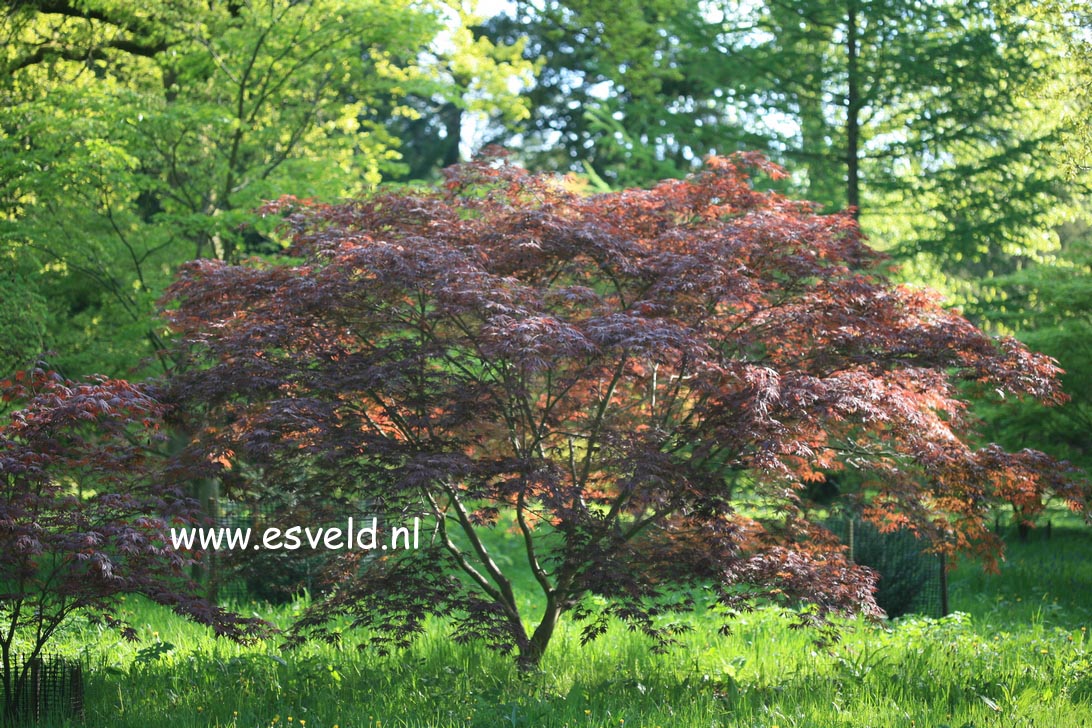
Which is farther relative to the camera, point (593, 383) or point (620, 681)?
point (593, 383)

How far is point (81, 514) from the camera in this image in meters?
5.29

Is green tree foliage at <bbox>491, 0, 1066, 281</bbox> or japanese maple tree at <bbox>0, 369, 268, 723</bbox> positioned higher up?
green tree foliage at <bbox>491, 0, 1066, 281</bbox>

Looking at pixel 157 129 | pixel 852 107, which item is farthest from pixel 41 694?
pixel 852 107

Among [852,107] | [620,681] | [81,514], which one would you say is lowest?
[620,681]

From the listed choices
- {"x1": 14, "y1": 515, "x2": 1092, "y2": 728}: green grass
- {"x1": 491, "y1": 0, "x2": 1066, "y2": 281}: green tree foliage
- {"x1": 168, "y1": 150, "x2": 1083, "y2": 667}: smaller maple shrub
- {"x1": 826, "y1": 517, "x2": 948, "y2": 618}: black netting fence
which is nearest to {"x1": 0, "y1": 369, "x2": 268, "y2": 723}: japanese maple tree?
{"x1": 168, "y1": 150, "x2": 1083, "y2": 667}: smaller maple shrub

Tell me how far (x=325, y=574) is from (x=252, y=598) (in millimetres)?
3915

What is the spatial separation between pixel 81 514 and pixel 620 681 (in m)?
3.23

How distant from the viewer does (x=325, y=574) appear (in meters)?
6.17

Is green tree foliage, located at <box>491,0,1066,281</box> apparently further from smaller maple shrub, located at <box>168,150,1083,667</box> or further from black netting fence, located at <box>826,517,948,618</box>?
smaller maple shrub, located at <box>168,150,1083,667</box>

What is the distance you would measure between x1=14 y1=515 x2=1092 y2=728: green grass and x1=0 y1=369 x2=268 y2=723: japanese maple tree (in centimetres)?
57

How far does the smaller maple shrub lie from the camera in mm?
5442

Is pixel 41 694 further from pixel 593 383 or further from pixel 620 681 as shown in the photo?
pixel 593 383

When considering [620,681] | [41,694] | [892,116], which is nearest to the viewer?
[41,694]

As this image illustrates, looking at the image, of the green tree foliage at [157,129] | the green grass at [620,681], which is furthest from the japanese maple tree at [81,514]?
the green tree foliage at [157,129]
